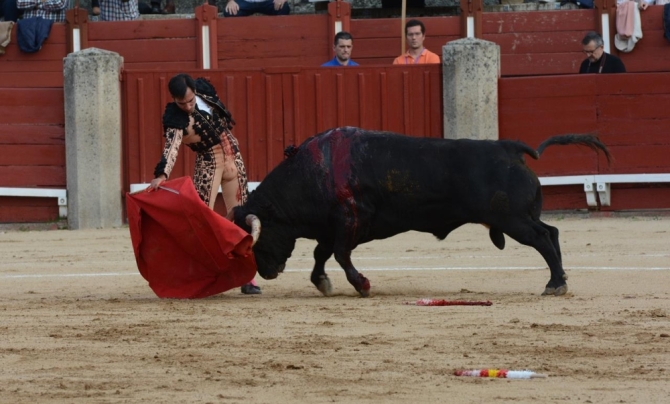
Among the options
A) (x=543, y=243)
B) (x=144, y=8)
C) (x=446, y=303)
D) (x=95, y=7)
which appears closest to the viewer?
(x=446, y=303)

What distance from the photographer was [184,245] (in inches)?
255

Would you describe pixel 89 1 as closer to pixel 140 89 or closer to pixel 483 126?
pixel 140 89

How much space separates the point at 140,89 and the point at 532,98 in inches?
124

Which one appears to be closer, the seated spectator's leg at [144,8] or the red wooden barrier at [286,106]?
the red wooden barrier at [286,106]

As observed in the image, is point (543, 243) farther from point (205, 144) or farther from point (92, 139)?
point (92, 139)

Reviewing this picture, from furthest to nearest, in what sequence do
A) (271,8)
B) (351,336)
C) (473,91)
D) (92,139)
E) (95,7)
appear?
(95,7) < (271,8) < (92,139) < (473,91) < (351,336)

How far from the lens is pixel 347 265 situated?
6285 mm

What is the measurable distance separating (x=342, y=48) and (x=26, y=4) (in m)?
3.21

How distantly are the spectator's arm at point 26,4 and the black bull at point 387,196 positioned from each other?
244 inches

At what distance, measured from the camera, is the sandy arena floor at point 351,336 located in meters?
3.97

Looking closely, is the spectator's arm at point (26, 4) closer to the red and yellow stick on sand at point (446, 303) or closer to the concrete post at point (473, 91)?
the concrete post at point (473, 91)

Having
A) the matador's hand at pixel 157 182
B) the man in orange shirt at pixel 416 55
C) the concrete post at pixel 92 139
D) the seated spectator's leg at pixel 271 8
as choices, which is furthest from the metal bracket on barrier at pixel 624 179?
the matador's hand at pixel 157 182

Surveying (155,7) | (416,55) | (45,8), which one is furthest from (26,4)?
(416,55)

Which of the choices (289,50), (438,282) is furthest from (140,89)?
(438,282)
